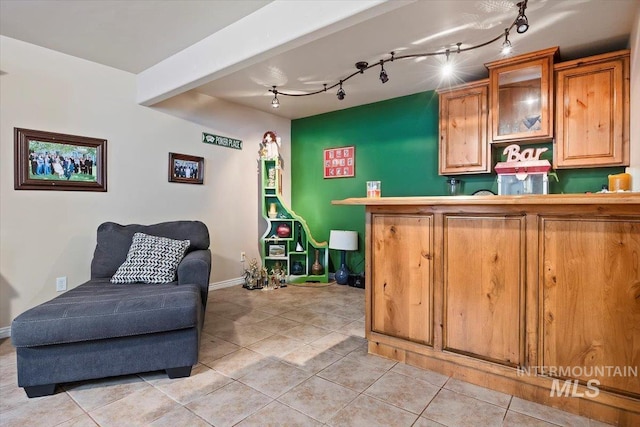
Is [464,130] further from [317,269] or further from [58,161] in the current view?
[58,161]

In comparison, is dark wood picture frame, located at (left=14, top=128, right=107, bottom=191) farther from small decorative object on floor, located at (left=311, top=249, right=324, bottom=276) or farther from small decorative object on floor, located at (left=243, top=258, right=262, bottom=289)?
small decorative object on floor, located at (left=311, top=249, right=324, bottom=276)

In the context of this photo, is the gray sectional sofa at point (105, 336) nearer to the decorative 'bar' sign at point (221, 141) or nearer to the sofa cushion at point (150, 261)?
the sofa cushion at point (150, 261)

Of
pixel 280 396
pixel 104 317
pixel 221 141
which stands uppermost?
pixel 221 141

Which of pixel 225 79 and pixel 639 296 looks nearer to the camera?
pixel 639 296

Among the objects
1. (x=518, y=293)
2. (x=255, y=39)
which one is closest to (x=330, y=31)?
(x=255, y=39)

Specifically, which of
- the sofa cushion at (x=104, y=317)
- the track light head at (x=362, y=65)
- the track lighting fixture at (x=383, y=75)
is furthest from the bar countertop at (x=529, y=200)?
the track light head at (x=362, y=65)

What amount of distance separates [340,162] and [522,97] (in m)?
2.39

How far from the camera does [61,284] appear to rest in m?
3.08

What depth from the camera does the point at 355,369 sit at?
2.15 metres

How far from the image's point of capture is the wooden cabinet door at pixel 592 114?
2.72 meters

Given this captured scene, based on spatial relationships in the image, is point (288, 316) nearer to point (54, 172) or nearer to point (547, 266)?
point (547, 266)

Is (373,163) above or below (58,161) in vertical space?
above

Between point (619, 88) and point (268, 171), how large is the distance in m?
3.83

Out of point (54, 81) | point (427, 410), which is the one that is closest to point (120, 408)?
point (427, 410)
